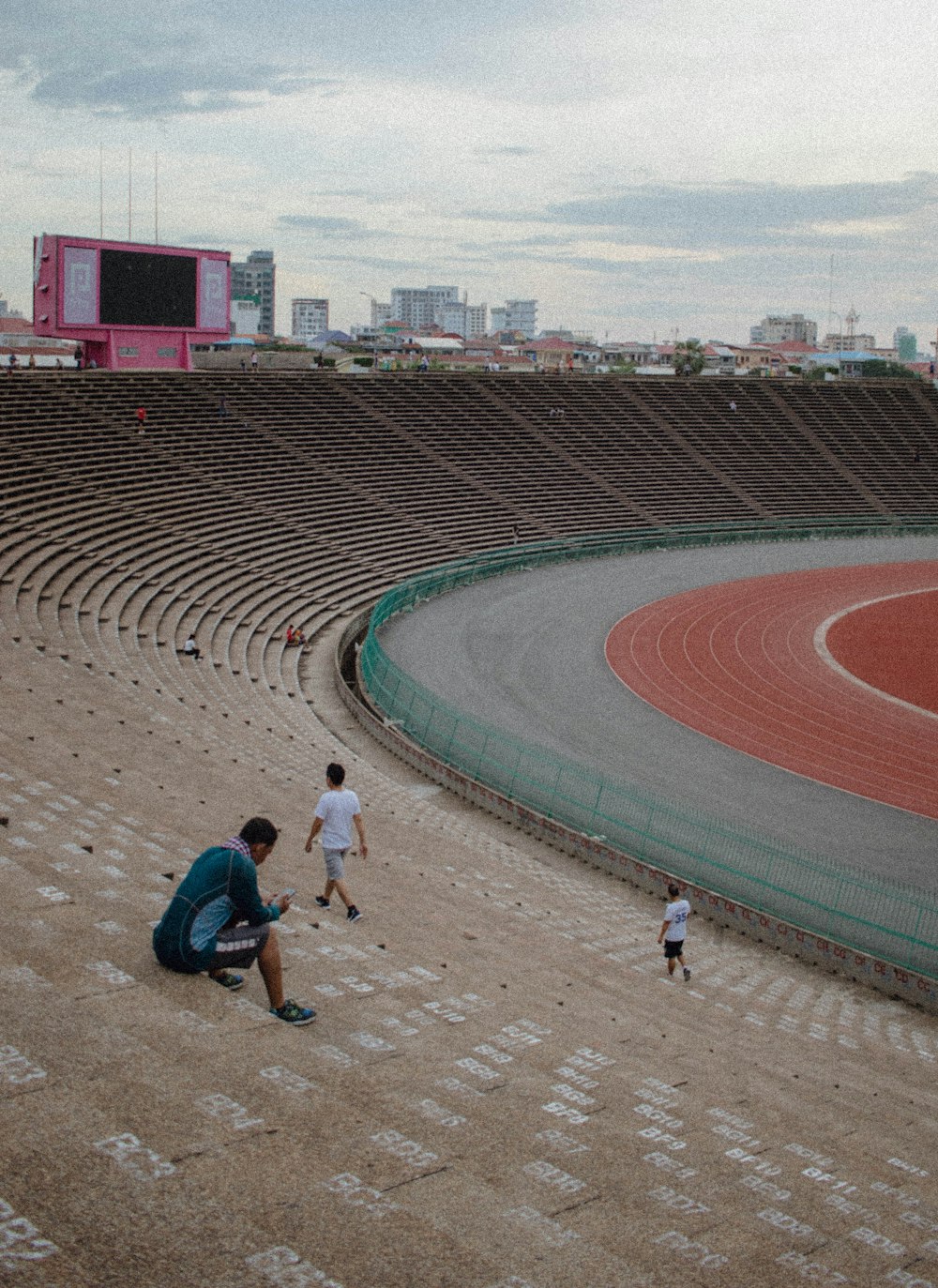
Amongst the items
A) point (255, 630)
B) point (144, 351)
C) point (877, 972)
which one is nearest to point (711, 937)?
point (877, 972)

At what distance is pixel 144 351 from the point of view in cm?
5350

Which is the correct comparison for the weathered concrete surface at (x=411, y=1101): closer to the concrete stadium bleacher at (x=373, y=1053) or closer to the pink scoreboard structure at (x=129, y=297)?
the concrete stadium bleacher at (x=373, y=1053)

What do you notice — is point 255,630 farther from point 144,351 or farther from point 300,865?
point 144,351

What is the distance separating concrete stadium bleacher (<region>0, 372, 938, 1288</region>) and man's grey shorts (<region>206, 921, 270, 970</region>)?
0.85 ft

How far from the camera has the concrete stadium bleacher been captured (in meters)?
5.89

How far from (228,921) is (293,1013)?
727 millimetres

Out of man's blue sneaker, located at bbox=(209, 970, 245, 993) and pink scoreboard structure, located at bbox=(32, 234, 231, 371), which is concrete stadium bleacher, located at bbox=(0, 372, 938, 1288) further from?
pink scoreboard structure, located at bbox=(32, 234, 231, 371)

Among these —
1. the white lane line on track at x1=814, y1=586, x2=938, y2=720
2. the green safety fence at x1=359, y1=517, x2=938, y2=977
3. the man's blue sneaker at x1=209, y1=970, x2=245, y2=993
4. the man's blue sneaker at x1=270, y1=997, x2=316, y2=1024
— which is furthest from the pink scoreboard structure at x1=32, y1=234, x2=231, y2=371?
the man's blue sneaker at x1=270, y1=997, x2=316, y2=1024

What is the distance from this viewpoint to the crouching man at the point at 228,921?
795 centimetres

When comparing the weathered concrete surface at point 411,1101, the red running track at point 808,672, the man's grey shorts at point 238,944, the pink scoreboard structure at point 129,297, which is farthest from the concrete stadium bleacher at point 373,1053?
the pink scoreboard structure at point 129,297

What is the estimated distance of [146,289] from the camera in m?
52.5

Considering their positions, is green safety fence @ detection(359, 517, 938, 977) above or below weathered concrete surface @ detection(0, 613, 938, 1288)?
below

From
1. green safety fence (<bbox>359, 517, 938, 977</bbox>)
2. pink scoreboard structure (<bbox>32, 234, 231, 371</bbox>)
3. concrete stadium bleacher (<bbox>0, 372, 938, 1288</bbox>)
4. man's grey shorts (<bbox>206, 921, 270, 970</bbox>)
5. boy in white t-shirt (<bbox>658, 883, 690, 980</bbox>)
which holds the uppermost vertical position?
pink scoreboard structure (<bbox>32, 234, 231, 371</bbox>)

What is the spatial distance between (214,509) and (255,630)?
10.5 metres
